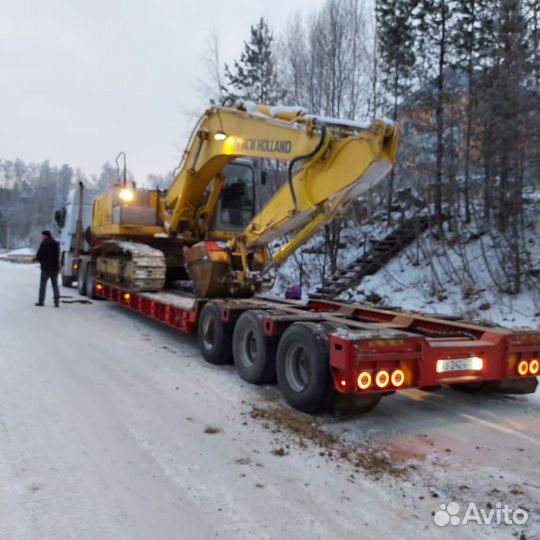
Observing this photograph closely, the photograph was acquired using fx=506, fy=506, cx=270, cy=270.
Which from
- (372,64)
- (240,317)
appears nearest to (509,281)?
(240,317)

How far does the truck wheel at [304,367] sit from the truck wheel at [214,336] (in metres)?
1.46

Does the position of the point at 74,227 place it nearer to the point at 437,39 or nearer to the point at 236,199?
the point at 236,199

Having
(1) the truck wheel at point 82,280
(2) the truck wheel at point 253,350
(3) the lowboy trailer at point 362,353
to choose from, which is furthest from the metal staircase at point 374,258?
(2) the truck wheel at point 253,350

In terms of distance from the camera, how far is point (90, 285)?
13609mm

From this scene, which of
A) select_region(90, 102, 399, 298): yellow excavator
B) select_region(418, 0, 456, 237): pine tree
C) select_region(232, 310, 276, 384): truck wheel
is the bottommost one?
select_region(232, 310, 276, 384): truck wheel

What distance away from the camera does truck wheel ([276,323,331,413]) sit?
4637 mm

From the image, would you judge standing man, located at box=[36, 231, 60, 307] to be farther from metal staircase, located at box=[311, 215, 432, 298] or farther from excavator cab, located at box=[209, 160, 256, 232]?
metal staircase, located at box=[311, 215, 432, 298]

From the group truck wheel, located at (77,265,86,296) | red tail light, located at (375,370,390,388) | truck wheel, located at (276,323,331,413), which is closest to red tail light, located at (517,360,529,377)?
red tail light, located at (375,370,390,388)

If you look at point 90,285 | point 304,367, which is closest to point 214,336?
point 304,367

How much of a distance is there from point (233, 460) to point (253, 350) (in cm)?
226

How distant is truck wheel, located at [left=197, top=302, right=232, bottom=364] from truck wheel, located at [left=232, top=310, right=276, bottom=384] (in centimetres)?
34

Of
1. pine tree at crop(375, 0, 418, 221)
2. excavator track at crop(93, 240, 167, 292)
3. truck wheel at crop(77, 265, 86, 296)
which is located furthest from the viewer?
pine tree at crop(375, 0, 418, 221)

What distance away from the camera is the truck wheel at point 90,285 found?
13328mm

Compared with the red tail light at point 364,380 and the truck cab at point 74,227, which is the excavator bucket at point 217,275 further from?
the truck cab at point 74,227
